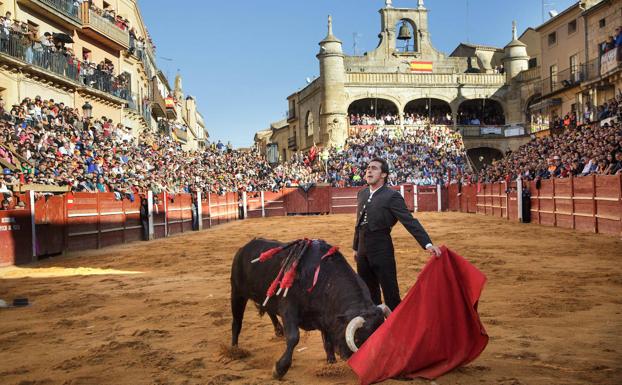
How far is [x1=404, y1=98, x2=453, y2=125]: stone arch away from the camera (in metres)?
40.4

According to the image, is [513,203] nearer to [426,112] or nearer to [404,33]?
[426,112]

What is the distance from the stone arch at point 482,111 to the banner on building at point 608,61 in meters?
14.5

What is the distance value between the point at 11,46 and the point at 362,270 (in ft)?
56.1

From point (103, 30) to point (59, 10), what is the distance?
333 centimetres

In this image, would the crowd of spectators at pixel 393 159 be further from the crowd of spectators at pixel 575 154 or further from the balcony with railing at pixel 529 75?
the balcony with railing at pixel 529 75

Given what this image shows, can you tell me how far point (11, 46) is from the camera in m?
17.4

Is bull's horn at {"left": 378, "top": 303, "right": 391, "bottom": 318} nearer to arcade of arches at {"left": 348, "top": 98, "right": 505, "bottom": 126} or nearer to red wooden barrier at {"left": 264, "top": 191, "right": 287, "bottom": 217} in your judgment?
red wooden barrier at {"left": 264, "top": 191, "right": 287, "bottom": 217}

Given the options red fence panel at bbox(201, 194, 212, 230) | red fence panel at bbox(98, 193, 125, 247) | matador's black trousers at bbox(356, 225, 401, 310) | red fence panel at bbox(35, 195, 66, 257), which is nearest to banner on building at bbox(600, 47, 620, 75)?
red fence panel at bbox(201, 194, 212, 230)

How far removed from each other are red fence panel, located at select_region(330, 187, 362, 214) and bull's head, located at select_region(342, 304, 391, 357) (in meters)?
26.2

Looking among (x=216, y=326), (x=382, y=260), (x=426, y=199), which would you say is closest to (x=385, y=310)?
(x=382, y=260)

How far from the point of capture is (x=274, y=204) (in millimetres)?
29688

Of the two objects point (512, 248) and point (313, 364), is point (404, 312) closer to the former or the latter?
point (313, 364)

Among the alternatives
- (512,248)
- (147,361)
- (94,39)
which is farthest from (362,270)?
(94,39)

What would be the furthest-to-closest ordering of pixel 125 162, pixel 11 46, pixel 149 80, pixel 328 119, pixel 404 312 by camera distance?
pixel 328 119, pixel 149 80, pixel 125 162, pixel 11 46, pixel 404 312
